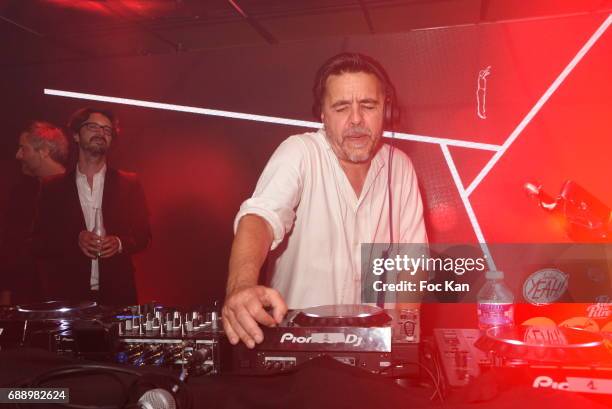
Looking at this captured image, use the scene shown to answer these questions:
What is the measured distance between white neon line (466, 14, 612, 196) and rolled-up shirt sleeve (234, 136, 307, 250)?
3.73ft

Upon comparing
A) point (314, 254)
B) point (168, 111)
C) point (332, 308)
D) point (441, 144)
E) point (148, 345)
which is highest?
point (168, 111)

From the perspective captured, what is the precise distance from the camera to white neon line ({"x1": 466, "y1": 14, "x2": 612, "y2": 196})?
8.82 ft

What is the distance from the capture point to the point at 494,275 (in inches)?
107

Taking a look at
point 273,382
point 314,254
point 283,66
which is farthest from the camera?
point 283,66

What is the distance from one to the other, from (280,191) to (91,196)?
1826mm

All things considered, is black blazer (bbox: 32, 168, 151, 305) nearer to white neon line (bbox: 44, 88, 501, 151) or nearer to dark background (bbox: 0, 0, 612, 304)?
dark background (bbox: 0, 0, 612, 304)

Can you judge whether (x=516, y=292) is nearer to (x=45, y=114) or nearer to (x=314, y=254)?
(x=314, y=254)

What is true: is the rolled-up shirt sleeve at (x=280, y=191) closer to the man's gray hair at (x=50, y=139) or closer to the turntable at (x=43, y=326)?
the turntable at (x=43, y=326)

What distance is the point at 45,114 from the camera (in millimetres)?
3371

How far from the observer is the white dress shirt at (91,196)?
3246 mm

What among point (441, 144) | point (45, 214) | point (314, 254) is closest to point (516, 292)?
point (441, 144)

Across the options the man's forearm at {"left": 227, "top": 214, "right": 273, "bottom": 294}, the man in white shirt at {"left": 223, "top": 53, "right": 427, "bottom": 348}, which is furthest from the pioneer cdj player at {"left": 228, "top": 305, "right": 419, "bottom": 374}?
the man in white shirt at {"left": 223, "top": 53, "right": 427, "bottom": 348}

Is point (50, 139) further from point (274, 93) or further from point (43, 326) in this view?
point (43, 326)

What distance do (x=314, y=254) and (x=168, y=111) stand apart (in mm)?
1479
